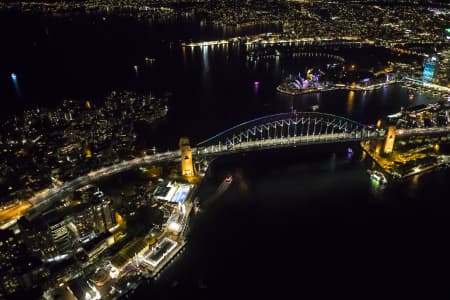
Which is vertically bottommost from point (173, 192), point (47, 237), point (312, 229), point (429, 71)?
point (312, 229)

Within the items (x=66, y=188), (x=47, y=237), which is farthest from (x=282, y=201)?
(x=66, y=188)

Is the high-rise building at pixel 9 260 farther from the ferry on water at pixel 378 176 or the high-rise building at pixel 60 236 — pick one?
the ferry on water at pixel 378 176

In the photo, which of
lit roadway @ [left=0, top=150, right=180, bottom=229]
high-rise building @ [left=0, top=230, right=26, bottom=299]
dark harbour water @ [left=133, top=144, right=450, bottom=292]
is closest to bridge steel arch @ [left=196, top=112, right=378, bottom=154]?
dark harbour water @ [left=133, top=144, right=450, bottom=292]

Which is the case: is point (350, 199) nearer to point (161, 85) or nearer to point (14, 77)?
point (161, 85)

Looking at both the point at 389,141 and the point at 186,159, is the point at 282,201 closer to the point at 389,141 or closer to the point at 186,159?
the point at 186,159

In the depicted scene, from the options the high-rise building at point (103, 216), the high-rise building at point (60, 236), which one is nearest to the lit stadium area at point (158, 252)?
the high-rise building at point (103, 216)
